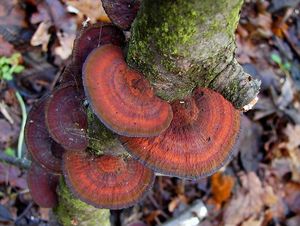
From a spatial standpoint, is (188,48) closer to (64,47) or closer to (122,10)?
(122,10)

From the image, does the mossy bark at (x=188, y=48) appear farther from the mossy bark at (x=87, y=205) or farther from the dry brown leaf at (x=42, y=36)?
the dry brown leaf at (x=42, y=36)

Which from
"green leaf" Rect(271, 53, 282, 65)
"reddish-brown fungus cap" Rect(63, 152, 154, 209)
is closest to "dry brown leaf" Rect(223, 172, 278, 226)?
"green leaf" Rect(271, 53, 282, 65)

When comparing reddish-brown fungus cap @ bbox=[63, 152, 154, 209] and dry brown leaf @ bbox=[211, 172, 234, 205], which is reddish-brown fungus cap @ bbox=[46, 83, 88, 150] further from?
dry brown leaf @ bbox=[211, 172, 234, 205]

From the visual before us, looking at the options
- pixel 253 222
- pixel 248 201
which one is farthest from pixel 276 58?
pixel 253 222

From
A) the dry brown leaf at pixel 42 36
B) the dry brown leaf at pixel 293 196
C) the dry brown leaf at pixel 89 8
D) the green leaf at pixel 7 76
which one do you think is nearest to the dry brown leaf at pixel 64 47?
the dry brown leaf at pixel 42 36

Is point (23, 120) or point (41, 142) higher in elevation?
point (41, 142)

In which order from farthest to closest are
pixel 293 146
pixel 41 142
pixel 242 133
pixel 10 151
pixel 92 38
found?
pixel 293 146 → pixel 242 133 → pixel 10 151 → pixel 41 142 → pixel 92 38

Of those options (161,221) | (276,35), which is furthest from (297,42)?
(161,221)
